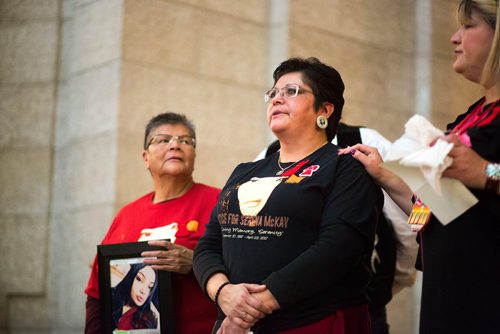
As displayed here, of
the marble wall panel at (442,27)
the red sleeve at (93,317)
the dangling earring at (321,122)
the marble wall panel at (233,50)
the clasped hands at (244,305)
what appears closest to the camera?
the clasped hands at (244,305)

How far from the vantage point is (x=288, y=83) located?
9.72 feet

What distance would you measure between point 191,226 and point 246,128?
77.9 inches

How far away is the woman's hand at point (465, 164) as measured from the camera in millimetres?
2043

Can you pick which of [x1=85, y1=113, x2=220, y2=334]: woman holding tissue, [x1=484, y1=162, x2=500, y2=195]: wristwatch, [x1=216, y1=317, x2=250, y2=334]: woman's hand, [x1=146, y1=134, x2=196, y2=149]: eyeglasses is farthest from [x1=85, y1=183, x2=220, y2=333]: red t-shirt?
[x1=484, y1=162, x2=500, y2=195]: wristwatch

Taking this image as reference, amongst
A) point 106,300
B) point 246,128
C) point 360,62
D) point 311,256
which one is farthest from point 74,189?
point 311,256

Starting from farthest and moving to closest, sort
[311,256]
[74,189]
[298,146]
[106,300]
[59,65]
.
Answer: [59,65]
[74,189]
[106,300]
[298,146]
[311,256]

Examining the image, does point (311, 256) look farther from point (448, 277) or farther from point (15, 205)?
point (15, 205)

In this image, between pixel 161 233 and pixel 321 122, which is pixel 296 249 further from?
pixel 161 233

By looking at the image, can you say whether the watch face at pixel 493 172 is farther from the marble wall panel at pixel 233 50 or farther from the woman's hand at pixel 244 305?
the marble wall panel at pixel 233 50

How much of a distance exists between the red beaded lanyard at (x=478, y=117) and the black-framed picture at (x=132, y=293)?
5.46 ft

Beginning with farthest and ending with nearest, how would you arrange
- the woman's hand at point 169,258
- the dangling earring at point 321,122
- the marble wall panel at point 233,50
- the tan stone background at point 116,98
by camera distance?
the marble wall panel at point 233,50 → the tan stone background at point 116,98 → the woman's hand at point 169,258 → the dangling earring at point 321,122

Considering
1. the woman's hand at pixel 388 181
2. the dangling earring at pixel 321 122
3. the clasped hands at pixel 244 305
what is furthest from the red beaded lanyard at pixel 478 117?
the clasped hands at pixel 244 305

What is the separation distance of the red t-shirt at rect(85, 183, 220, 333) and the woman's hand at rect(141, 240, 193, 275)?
98mm

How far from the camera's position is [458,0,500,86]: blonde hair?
214 centimetres
